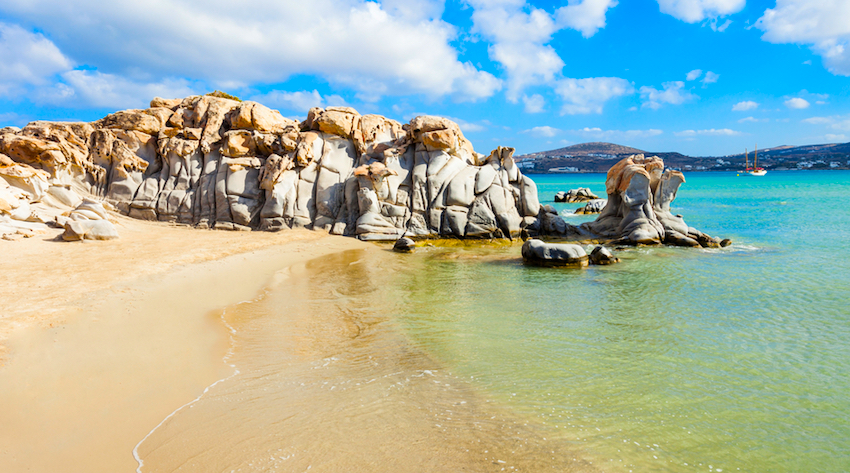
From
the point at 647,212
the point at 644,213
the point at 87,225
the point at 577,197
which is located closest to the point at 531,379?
the point at 87,225

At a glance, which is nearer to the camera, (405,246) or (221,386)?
(221,386)

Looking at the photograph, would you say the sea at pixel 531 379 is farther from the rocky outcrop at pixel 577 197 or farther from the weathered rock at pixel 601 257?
the rocky outcrop at pixel 577 197

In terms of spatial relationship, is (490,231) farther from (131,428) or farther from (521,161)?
(521,161)

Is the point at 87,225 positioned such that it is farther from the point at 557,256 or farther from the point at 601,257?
the point at 601,257

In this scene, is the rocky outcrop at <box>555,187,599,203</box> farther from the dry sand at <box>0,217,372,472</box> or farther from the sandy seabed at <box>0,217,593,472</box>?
the sandy seabed at <box>0,217,593,472</box>

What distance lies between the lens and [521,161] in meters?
138

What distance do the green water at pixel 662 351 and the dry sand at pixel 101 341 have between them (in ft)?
12.0

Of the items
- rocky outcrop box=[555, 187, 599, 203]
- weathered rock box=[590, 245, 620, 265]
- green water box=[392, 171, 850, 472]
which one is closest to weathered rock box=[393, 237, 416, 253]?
green water box=[392, 171, 850, 472]

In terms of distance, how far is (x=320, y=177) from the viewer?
19.0 metres

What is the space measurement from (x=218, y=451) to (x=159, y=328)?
3.76m

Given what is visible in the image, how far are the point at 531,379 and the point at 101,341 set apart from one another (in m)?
6.23

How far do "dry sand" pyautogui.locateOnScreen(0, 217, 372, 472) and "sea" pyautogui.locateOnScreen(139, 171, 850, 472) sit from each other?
0.47 m

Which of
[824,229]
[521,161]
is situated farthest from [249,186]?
[521,161]

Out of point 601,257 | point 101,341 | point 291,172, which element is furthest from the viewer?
point 291,172
